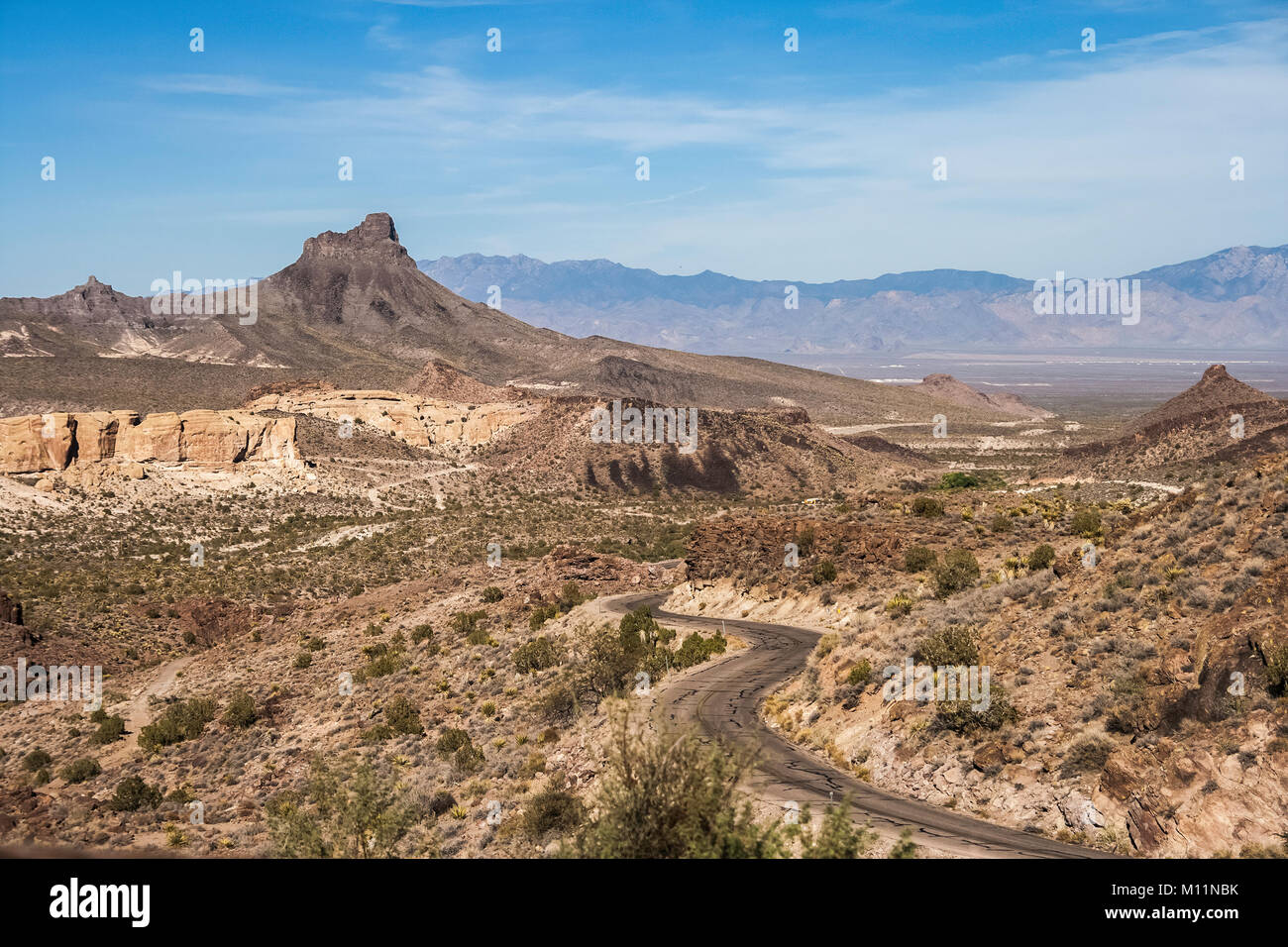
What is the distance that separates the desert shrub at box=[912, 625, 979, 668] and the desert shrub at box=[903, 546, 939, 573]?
35.5 feet

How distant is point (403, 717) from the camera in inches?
1075

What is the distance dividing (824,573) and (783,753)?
15683 mm

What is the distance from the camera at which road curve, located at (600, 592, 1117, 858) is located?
13.9m

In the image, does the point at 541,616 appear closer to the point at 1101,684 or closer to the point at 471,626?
the point at 471,626

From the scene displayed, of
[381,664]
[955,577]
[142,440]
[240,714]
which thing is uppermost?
[142,440]

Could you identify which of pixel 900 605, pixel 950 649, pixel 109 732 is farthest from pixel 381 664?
pixel 950 649

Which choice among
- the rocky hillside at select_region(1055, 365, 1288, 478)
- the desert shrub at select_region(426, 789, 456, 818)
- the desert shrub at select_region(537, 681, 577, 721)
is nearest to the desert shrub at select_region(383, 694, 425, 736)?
the desert shrub at select_region(537, 681, 577, 721)

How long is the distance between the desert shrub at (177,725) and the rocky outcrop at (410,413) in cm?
6278

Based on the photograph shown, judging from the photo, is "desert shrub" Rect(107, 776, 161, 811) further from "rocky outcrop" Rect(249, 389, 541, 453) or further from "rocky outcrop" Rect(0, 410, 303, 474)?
"rocky outcrop" Rect(249, 389, 541, 453)

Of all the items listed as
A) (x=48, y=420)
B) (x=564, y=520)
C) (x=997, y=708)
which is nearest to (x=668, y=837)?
(x=997, y=708)

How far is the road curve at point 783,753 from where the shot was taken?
45.7ft

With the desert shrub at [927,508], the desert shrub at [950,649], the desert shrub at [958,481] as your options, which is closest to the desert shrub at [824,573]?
the desert shrub at [927,508]

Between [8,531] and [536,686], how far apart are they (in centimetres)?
4625

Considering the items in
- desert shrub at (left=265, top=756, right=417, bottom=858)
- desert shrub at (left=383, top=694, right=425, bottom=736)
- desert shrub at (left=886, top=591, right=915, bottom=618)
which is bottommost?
desert shrub at (left=383, top=694, right=425, bottom=736)
